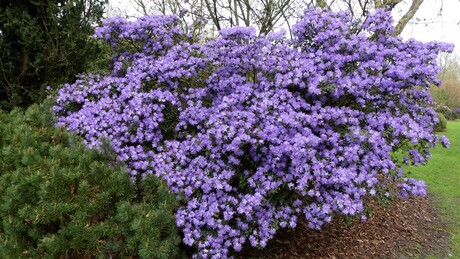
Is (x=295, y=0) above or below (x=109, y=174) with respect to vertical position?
above

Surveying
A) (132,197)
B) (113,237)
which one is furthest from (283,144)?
(113,237)

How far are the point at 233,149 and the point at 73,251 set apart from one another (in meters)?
1.69

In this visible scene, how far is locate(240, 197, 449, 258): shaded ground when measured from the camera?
532cm

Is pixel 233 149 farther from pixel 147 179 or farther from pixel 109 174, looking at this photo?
pixel 109 174

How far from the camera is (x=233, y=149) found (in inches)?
154

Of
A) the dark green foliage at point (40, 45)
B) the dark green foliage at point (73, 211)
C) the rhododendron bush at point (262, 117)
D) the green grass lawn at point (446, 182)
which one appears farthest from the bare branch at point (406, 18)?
the dark green foliage at point (73, 211)

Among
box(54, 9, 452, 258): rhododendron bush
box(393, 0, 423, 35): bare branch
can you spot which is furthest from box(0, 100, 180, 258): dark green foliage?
box(393, 0, 423, 35): bare branch

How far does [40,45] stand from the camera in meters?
5.76

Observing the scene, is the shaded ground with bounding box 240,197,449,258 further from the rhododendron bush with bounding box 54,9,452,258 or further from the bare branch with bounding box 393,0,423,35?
the bare branch with bounding box 393,0,423,35

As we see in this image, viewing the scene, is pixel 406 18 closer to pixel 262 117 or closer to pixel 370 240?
pixel 370 240

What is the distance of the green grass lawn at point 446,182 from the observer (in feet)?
22.6

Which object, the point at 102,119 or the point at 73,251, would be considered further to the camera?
the point at 102,119

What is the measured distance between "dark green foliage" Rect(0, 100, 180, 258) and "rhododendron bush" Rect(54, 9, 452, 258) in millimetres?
480

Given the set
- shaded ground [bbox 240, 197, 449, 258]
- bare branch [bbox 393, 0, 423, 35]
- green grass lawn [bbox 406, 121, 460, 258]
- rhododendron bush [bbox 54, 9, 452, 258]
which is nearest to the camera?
rhododendron bush [bbox 54, 9, 452, 258]
